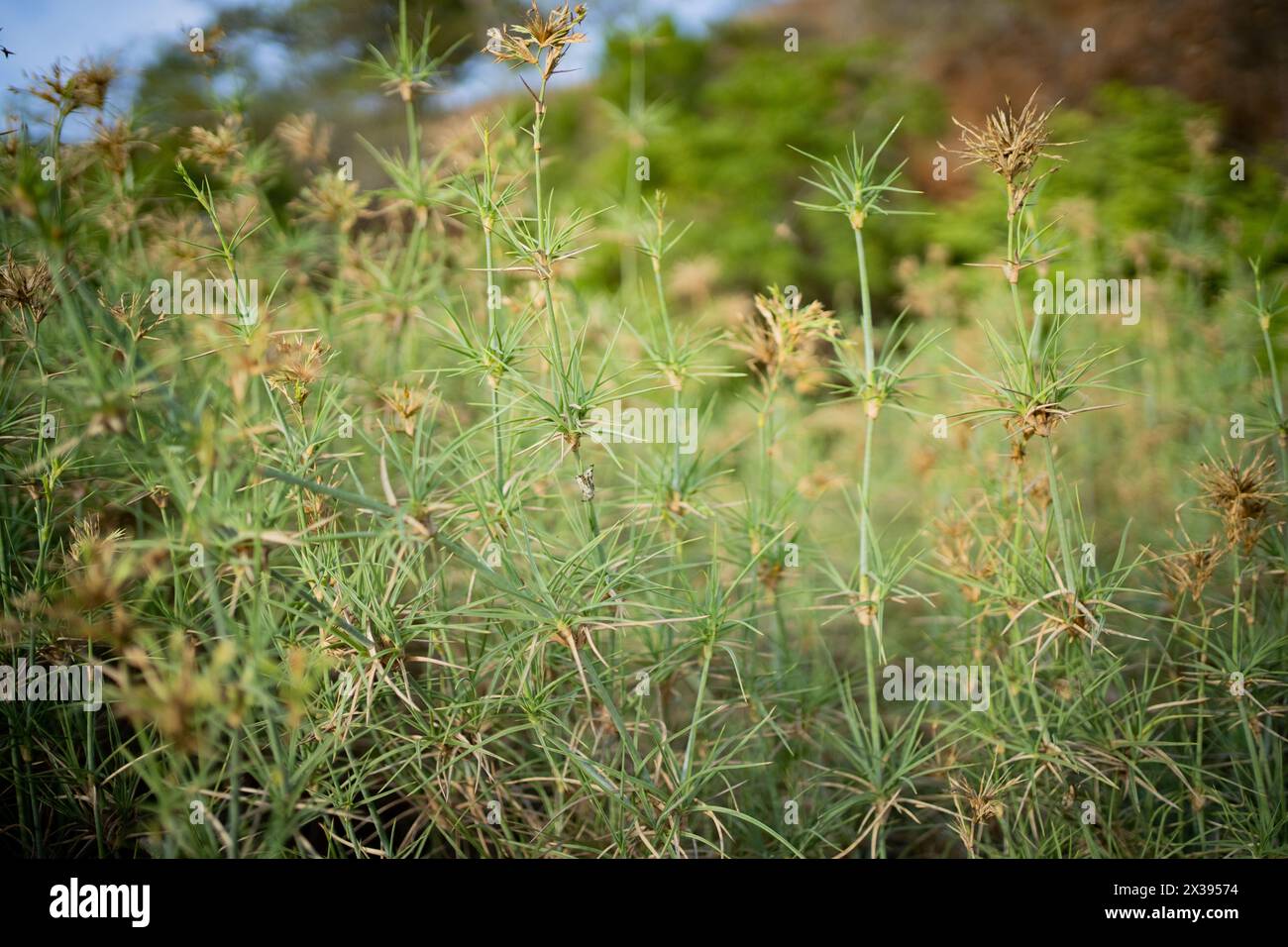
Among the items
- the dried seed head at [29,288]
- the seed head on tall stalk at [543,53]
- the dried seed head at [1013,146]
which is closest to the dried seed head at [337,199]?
the dried seed head at [29,288]

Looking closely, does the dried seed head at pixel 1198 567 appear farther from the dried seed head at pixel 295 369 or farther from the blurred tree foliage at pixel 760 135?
the blurred tree foliage at pixel 760 135

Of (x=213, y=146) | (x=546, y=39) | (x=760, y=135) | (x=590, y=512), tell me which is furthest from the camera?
(x=760, y=135)

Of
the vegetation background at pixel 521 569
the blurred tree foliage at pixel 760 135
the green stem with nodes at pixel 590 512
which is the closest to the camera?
the vegetation background at pixel 521 569

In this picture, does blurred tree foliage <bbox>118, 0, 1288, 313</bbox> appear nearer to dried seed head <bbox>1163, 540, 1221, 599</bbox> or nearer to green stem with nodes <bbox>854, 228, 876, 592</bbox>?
dried seed head <bbox>1163, 540, 1221, 599</bbox>

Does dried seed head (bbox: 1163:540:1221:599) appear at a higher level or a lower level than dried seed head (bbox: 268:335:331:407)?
lower

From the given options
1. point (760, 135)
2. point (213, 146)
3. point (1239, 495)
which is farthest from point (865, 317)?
point (760, 135)

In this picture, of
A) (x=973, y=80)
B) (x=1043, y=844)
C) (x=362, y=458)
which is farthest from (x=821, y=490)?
(x=973, y=80)

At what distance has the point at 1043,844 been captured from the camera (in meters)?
1.22

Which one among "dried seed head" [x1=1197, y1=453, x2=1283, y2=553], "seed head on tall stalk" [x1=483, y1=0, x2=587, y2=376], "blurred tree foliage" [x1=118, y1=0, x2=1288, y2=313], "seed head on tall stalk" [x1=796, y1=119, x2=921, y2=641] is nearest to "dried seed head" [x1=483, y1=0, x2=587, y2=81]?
"seed head on tall stalk" [x1=483, y1=0, x2=587, y2=376]

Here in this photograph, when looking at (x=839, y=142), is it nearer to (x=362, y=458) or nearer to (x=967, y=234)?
(x=967, y=234)

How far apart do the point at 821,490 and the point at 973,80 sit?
6.48 metres

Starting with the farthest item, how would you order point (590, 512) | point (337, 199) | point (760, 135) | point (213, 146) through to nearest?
point (760, 135) < point (337, 199) < point (213, 146) < point (590, 512)

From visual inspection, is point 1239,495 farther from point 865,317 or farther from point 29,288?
point 29,288
